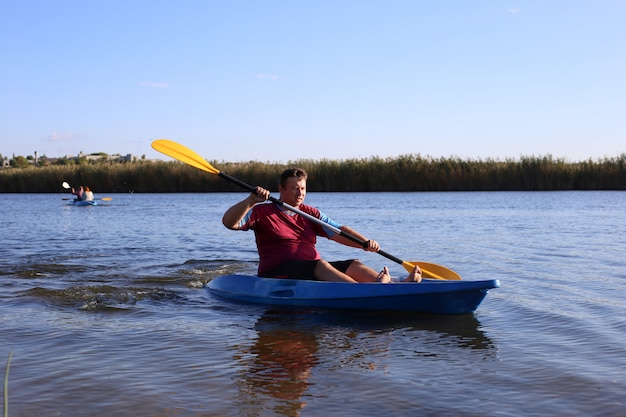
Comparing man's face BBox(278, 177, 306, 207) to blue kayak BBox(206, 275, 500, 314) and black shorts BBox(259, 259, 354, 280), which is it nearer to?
black shorts BBox(259, 259, 354, 280)

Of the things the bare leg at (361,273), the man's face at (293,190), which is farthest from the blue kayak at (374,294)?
the man's face at (293,190)

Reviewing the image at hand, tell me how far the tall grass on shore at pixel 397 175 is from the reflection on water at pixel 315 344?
22511 millimetres

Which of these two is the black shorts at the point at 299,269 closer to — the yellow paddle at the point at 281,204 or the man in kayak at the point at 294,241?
the man in kayak at the point at 294,241

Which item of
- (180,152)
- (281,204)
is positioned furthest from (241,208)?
(180,152)

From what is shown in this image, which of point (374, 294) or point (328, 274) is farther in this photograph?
point (328, 274)

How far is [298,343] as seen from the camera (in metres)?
4.98

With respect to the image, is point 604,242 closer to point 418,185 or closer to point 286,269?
point 286,269

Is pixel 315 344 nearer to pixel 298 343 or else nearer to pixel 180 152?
pixel 298 343

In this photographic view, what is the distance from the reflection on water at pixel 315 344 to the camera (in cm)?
384

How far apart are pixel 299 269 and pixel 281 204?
0.59 m

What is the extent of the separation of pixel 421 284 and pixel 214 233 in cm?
864

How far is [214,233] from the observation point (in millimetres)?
13820

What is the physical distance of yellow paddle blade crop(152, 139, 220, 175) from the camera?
7.21m

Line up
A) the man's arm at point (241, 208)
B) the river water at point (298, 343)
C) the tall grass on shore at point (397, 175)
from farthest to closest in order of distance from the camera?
the tall grass on shore at point (397, 175), the man's arm at point (241, 208), the river water at point (298, 343)
